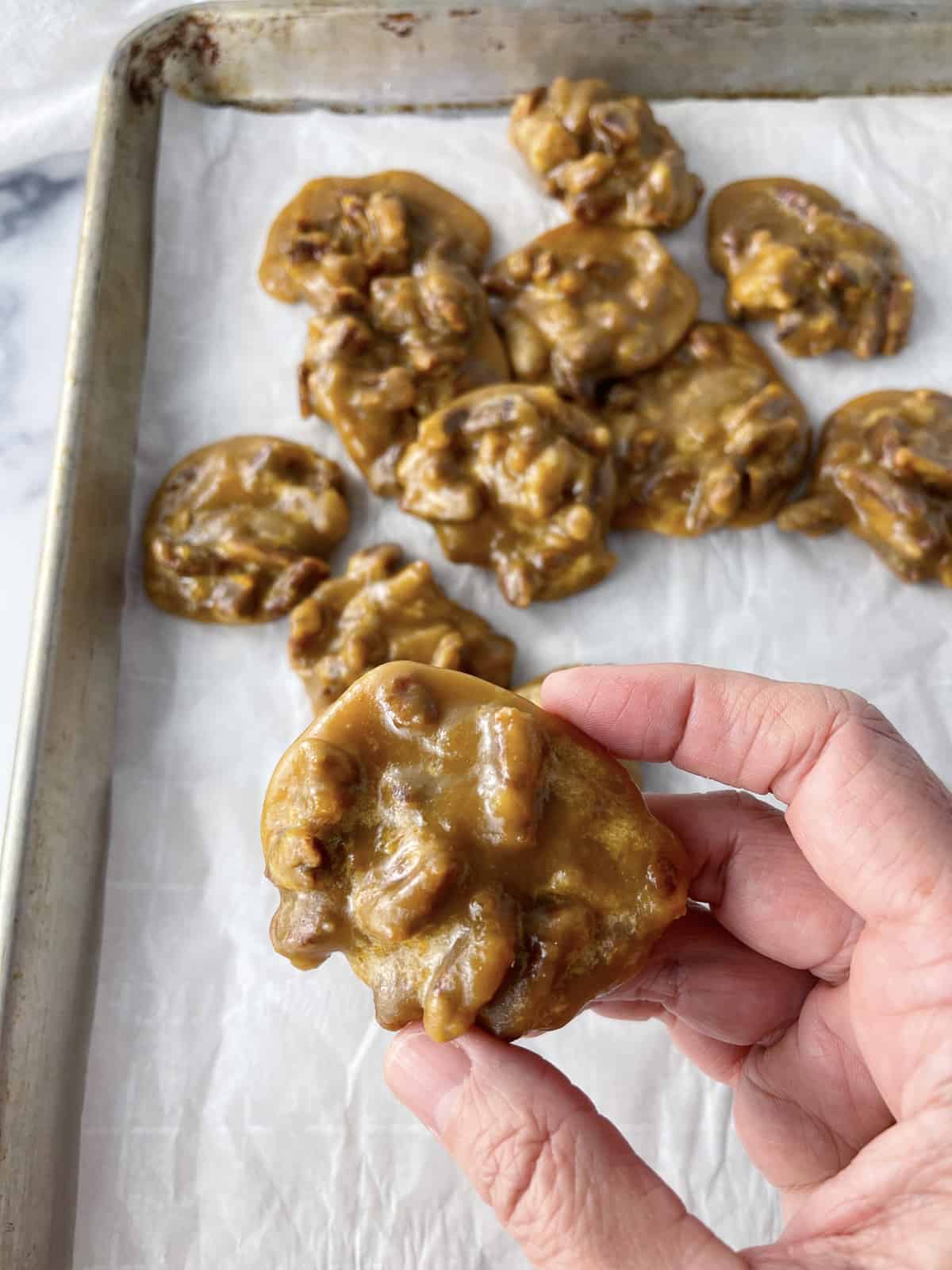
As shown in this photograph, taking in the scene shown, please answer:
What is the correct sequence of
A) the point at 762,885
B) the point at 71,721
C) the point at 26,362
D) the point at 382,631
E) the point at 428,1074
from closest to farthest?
the point at 428,1074 → the point at 762,885 → the point at 71,721 → the point at 382,631 → the point at 26,362

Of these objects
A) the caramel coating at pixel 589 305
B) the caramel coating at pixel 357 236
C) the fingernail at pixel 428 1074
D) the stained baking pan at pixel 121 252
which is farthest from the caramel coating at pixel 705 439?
the fingernail at pixel 428 1074

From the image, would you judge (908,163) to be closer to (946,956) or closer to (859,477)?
(859,477)

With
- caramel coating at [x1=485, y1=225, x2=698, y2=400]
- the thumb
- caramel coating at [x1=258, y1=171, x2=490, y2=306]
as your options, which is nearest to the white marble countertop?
caramel coating at [x1=258, y1=171, x2=490, y2=306]

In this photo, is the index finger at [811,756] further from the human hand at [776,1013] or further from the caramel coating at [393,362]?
the caramel coating at [393,362]

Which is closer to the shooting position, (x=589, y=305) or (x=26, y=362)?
(x=589, y=305)

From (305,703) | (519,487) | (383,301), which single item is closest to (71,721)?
(305,703)

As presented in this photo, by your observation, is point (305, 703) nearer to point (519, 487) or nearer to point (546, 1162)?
point (519, 487)
